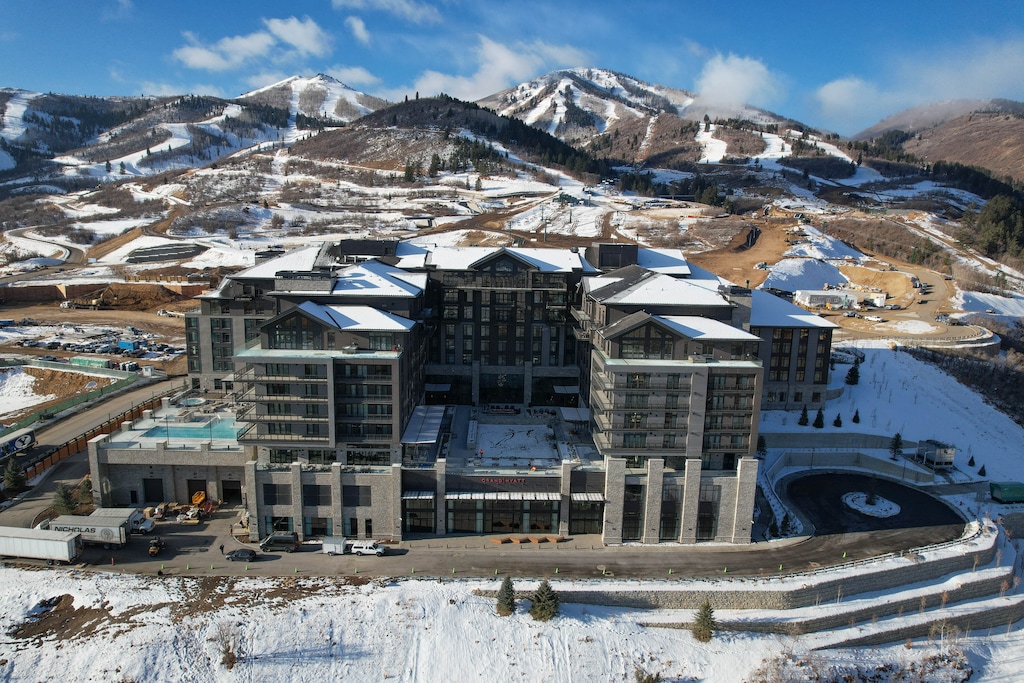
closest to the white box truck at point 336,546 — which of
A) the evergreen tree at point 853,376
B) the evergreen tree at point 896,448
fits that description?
the evergreen tree at point 896,448

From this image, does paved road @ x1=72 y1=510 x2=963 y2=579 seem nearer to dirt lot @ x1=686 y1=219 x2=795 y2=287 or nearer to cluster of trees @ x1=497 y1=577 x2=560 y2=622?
cluster of trees @ x1=497 y1=577 x2=560 y2=622

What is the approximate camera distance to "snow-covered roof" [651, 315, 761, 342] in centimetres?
5281

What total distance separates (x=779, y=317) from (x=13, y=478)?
7746 centimetres

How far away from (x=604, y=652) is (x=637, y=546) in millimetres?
11492

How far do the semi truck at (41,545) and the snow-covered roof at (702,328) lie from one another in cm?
4694

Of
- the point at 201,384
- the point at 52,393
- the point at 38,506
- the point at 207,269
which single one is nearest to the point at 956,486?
the point at 201,384

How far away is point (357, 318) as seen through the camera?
56469 millimetres

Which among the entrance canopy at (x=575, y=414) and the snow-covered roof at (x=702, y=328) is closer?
the snow-covered roof at (x=702, y=328)

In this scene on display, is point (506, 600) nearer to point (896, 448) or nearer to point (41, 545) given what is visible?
point (41, 545)

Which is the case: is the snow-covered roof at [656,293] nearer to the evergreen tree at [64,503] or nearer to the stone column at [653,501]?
the stone column at [653,501]

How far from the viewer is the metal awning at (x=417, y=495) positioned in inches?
2056

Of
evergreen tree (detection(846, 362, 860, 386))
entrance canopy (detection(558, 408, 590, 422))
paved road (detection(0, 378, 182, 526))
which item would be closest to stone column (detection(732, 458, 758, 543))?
entrance canopy (detection(558, 408, 590, 422))

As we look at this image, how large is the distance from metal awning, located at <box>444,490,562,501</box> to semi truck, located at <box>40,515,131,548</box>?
24.4 m

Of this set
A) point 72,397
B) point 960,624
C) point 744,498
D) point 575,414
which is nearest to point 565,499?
point 575,414
